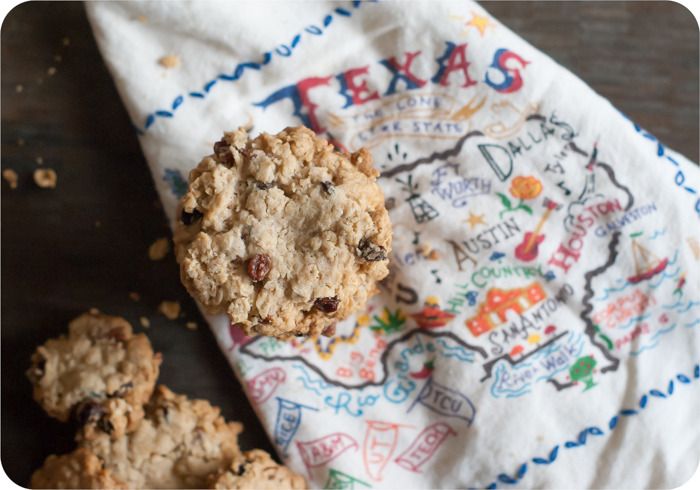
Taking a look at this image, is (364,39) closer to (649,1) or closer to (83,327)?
(649,1)

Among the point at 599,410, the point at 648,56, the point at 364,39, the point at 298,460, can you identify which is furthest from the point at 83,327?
the point at 648,56

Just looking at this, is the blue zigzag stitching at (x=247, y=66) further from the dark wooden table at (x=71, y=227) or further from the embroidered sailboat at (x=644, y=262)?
the embroidered sailboat at (x=644, y=262)

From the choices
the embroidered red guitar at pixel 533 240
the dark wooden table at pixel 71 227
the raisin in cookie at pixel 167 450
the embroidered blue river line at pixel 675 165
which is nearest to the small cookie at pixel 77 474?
the raisin in cookie at pixel 167 450

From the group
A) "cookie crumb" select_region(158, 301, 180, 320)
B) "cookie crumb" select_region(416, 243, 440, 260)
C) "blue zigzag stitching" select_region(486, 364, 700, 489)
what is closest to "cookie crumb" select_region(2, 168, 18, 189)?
"cookie crumb" select_region(158, 301, 180, 320)

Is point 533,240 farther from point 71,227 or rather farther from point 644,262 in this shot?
point 71,227

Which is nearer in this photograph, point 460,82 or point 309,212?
point 309,212
